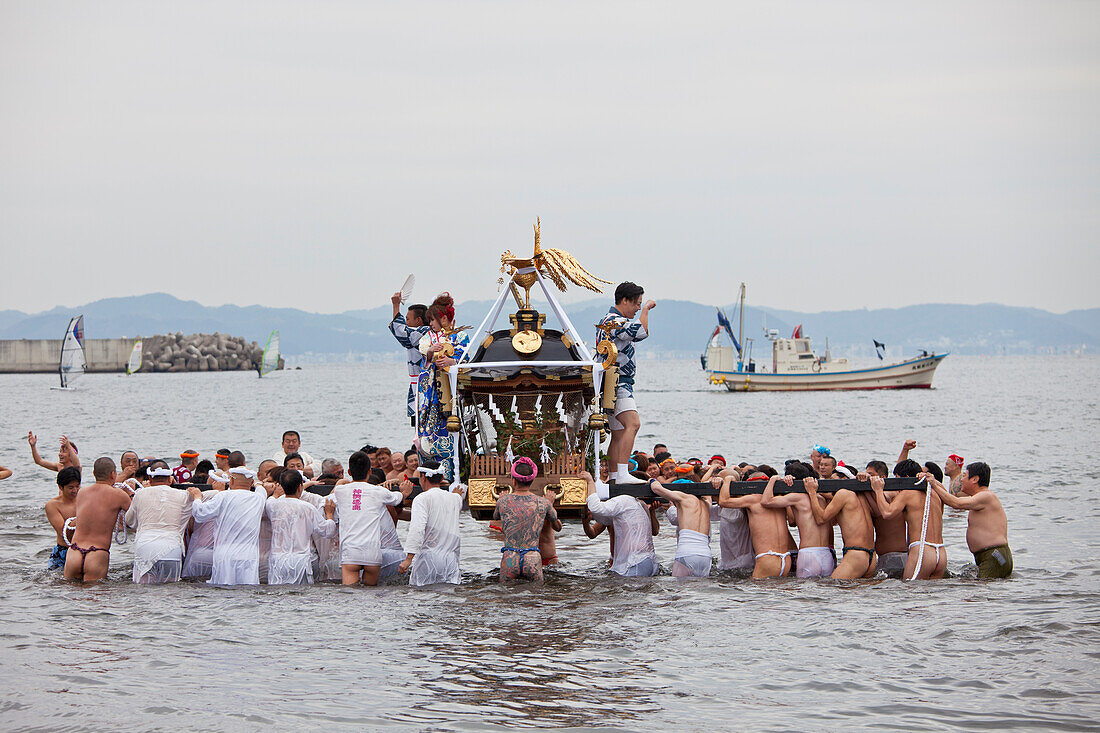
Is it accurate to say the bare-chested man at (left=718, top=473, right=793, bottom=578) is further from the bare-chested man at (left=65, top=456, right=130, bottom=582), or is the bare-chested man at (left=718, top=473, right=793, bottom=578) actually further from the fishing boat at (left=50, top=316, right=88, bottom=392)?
the fishing boat at (left=50, top=316, right=88, bottom=392)

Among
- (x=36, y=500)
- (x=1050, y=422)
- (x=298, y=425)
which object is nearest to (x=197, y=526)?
(x=36, y=500)

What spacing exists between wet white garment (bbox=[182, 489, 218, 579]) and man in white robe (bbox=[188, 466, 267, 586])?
412mm

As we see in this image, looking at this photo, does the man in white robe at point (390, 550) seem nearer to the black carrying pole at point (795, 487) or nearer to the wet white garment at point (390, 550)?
the wet white garment at point (390, 550)

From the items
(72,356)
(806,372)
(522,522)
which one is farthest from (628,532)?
(72,356)

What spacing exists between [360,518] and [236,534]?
5.31 feet

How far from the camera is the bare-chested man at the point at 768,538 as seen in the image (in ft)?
40.3

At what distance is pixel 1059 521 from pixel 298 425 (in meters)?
49.6

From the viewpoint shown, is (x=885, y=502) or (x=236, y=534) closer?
(x=885, y=502)

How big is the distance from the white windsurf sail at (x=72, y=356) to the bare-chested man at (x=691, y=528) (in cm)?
10059

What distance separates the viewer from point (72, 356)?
107 m

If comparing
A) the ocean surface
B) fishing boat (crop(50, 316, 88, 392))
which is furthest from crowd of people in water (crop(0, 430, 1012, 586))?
fishing boat (crop(50, 316, 88, 392))

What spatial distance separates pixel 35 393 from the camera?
336 ft

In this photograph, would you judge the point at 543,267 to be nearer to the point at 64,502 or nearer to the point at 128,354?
the point at 64,502

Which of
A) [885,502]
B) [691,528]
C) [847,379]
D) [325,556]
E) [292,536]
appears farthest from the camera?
[847,379]
